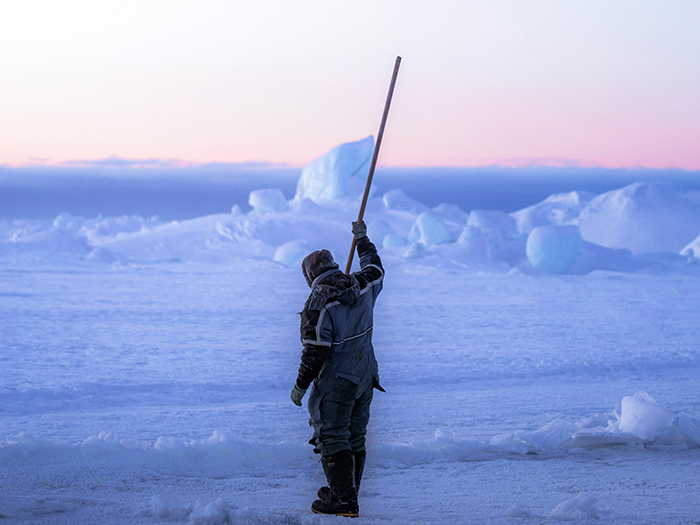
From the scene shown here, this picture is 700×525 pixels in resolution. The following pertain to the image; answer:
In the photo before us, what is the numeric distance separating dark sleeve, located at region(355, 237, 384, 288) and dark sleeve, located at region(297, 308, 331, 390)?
28cm

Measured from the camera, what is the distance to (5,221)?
30625 mm

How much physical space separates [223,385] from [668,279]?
15594 millimetres

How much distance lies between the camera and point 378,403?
17.2 feet

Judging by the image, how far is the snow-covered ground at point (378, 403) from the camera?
320 centimetres

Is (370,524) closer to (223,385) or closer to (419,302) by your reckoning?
(223,385)

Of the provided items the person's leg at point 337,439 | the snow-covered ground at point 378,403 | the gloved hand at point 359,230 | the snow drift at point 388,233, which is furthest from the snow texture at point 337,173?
the person's leg at point 337,439

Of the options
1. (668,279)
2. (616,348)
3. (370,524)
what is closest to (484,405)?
(370,524)

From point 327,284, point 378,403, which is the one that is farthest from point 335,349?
point 378,403

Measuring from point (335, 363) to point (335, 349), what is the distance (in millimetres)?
58

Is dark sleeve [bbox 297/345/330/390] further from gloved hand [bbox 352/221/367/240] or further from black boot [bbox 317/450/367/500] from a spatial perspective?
gloved hand [bbox 352/221/367/240]

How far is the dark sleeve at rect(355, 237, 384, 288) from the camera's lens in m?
2.81

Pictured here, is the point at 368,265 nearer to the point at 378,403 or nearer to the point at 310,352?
the point at 310,352

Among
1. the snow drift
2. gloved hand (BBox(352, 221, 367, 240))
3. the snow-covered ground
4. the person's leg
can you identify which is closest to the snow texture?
the snow drift

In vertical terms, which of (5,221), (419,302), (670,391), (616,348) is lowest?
(5,221)
